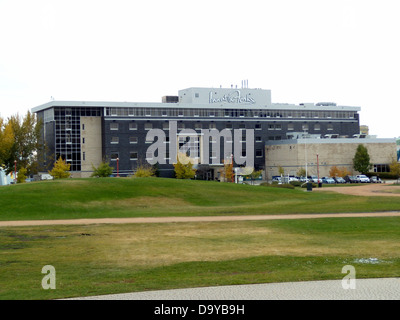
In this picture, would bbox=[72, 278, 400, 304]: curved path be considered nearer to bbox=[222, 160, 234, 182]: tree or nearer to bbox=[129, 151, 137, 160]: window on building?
bbox=[222, 160, 234, 182]: tree

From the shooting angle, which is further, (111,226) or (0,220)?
(0,220)

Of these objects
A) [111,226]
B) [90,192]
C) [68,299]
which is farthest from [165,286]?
[90,192]

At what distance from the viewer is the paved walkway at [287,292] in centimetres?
1602

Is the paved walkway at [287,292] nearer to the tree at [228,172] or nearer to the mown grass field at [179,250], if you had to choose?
the mown grass field at [179,250]

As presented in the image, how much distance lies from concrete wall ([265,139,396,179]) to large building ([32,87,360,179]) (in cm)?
888

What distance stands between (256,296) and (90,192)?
143 ft

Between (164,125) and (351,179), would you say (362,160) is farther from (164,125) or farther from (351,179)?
(164,125)

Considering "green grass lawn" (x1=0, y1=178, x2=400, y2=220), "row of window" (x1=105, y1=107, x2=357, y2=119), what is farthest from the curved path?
"row of window" (x1=105, y1=107, x2=357, y2=119)

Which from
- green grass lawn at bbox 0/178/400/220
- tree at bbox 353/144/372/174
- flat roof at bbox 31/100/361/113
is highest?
flat roof at bbox 31/100/361/113

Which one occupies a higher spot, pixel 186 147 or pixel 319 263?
pixel 186 147

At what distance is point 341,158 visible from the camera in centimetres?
13050

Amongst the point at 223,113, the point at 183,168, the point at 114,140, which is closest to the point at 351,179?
the point at 183,168

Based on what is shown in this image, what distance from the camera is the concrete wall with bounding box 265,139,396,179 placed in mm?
128000

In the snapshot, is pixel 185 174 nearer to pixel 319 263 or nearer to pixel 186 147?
pixel 186 147
